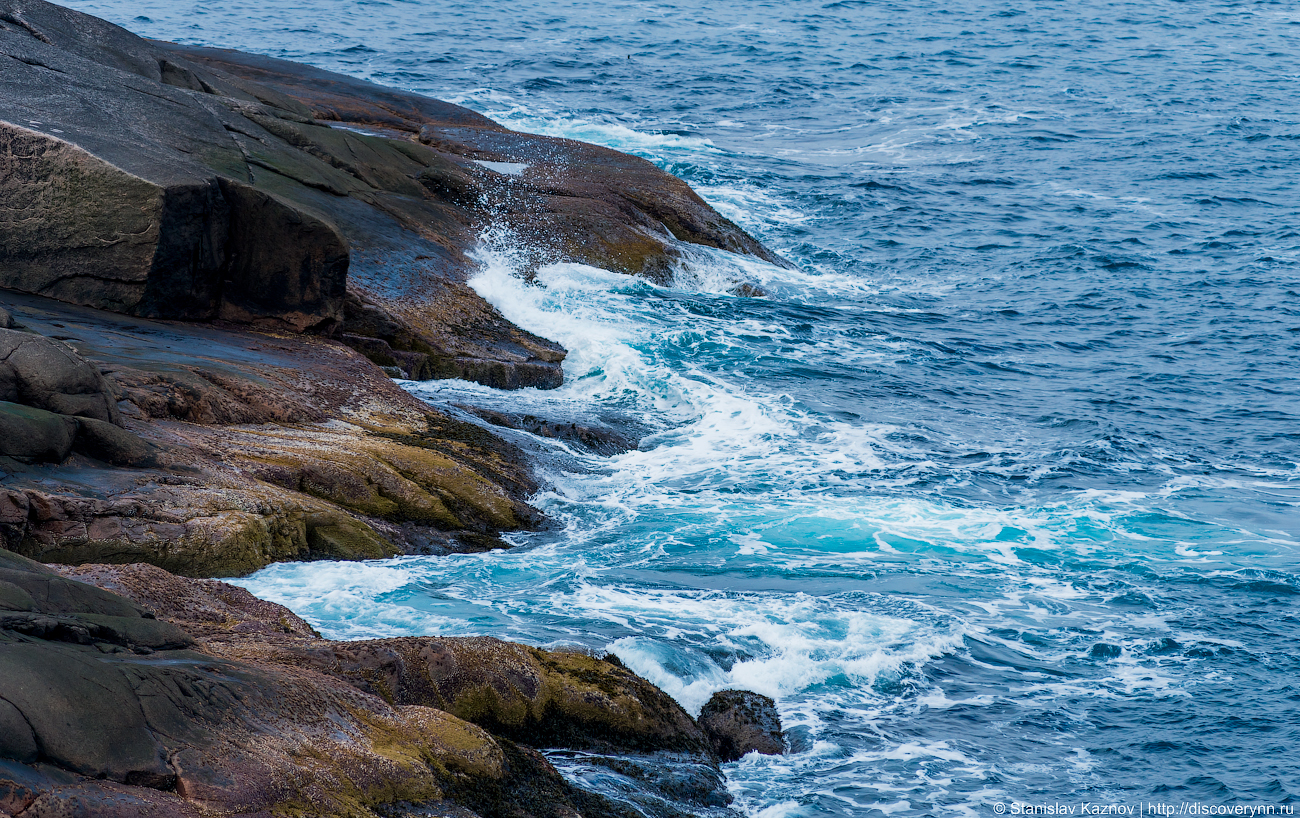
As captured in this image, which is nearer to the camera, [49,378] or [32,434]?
[32,434]

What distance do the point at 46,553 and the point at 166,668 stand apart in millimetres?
3119

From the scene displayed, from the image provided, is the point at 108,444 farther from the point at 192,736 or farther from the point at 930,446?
the point at 930,446

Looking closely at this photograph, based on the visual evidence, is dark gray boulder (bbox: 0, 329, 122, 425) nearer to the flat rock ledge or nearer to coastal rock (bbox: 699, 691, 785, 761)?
the flat rock ledge

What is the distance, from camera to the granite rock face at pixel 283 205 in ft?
40.5

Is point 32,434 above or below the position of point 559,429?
above

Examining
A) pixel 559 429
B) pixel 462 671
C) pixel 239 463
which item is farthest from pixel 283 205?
pixel 462 671

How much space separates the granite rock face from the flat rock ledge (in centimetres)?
602

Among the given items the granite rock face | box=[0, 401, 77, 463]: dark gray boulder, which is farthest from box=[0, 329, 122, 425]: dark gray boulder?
the granite rock face

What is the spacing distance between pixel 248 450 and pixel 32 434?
2.53m

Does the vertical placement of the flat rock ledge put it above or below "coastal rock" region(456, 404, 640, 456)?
above

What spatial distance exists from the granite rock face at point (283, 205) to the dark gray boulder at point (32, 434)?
415 centimetres

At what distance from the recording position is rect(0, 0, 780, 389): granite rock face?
12344mm

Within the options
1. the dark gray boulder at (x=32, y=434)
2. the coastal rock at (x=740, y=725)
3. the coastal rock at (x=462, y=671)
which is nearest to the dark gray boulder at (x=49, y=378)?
the dark gray boulder at (x=32, y=434)

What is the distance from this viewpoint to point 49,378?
29.8 ft
